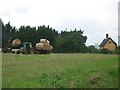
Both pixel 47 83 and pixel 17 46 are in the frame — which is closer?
pixel 47 83

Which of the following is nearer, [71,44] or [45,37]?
[45,37]

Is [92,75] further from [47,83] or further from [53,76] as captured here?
[47,83]

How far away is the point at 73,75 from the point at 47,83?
8.39ft

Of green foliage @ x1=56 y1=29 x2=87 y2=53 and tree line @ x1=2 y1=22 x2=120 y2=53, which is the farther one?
green foliage @ x1=56 y1=29 x2=87 y2=53

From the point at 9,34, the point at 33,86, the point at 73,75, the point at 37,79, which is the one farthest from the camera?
the point at 9,34

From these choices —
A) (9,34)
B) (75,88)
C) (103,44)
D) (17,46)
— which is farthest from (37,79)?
(103,44)

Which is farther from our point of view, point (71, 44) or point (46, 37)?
point (71, 44)

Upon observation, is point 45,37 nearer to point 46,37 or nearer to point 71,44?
point 46,37

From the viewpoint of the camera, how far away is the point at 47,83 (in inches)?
452

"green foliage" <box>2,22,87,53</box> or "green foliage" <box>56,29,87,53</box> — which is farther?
"green foliage" <box>56,29,87,53</box>

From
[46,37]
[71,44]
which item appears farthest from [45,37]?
[71,44]

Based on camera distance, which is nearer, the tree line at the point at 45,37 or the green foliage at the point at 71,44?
the tree line at the point at 45,37

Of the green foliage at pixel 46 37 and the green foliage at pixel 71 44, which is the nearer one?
the green foliage at pixel 46 37

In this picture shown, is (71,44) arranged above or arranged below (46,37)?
below
